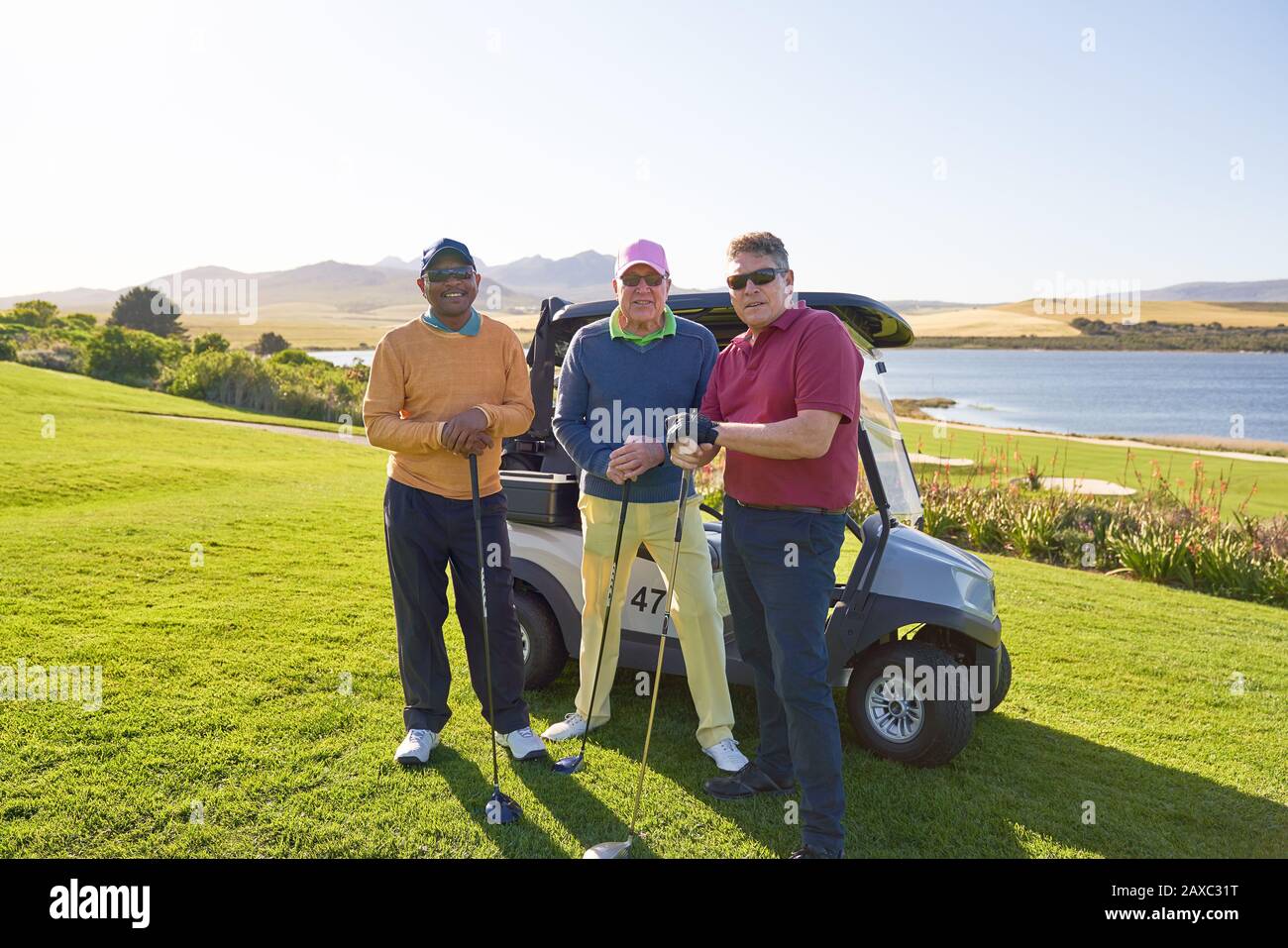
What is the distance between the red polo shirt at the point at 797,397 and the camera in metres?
3.04

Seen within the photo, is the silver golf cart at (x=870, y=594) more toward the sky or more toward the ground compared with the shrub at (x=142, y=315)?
more toward the ground

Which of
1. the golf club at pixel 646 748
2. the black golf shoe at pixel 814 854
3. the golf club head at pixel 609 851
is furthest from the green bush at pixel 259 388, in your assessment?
the black golf shoe at pixel 814 854

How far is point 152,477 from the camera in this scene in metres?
11.4

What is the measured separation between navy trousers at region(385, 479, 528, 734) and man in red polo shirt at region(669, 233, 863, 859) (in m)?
1.09

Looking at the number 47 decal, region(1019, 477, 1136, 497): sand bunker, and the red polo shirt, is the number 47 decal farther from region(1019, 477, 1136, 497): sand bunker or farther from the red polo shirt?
region(1019, 477, 1136, 497): sand bunker

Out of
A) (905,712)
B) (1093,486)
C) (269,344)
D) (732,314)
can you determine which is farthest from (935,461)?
(269,344)

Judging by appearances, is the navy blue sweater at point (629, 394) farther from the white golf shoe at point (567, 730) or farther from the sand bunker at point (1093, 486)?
the sand bunker at point (1093, 486)

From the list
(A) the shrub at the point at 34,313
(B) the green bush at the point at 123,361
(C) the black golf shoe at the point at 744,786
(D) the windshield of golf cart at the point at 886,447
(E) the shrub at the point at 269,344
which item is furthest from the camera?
(E) the shrub at the point at 269,344

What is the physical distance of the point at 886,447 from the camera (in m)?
4.26

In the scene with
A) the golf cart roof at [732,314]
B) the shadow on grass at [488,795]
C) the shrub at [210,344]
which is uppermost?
the shrub at [210,344]

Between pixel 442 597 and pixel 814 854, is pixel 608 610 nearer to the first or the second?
pixel 442 597

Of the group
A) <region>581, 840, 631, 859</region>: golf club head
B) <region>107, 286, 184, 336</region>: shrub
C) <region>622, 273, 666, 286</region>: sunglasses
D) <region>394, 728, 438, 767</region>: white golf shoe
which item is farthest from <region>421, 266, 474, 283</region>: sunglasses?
<region>107, 286, 184, 336</region>: shrub

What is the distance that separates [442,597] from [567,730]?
0.86m

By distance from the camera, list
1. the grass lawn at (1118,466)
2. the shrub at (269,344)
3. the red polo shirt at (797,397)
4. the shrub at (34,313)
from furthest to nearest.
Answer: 1. the shrub at (269,344)
2. the shrub at (34,313)
3. the grass lawn at (1118,466)
4. the red polo shirt at (797,397)
